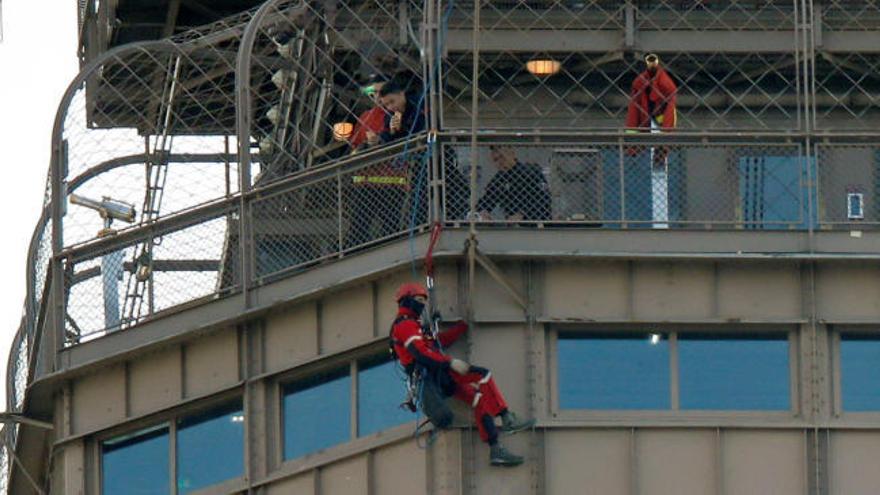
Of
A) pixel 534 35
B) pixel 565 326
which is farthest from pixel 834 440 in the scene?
pixel 534 35

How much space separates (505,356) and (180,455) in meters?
5.15

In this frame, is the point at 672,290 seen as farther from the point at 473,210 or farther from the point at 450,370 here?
the point at 450,370

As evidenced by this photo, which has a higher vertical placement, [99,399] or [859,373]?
[99,399]

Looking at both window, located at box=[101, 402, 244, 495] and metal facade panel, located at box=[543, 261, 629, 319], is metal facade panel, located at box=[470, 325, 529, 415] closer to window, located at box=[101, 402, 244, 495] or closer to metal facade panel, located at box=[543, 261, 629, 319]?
metal facade panel, located at box=[543, 261, 629, 319]

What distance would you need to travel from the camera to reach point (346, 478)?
51.6 meters

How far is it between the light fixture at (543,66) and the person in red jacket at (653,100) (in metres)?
3.70

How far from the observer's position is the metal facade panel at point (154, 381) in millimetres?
53688

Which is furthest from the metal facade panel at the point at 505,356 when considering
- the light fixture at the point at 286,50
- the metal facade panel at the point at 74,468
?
the light fixture at the point at 286,50

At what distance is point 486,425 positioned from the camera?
50.4 metres

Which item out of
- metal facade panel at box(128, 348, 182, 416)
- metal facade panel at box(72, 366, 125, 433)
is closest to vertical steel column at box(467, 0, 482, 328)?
metal facade panel at box(128, 348, 182, 416)

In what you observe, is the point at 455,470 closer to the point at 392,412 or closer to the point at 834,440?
the point at 392,412

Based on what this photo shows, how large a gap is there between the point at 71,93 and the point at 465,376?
25.2 feet

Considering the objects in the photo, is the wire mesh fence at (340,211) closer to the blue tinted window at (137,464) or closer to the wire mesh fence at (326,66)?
the wire mesh fence at (326,66)

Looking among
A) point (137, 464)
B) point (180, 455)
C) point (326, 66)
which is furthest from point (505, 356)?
point (326, 66)
